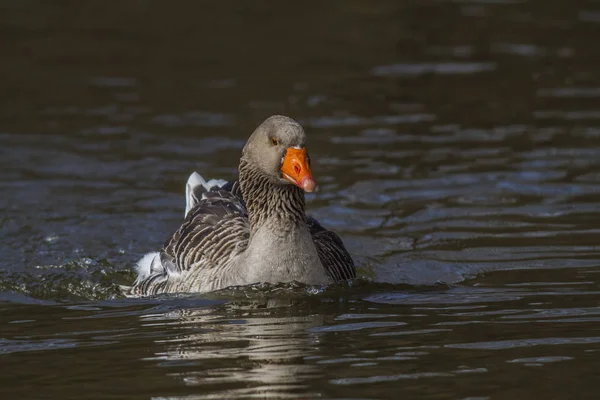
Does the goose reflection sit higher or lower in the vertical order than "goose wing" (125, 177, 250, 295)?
lower

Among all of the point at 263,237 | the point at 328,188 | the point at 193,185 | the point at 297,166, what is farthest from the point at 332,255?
the point at 328,188

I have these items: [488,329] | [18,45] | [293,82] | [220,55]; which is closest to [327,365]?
[488,329]

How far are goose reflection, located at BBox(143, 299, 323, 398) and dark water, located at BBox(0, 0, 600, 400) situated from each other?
1.2 inches

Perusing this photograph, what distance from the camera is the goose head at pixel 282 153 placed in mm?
9711

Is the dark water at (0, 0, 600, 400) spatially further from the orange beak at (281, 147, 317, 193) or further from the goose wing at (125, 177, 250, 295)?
the orange beak at (281, 147, 317, 193)

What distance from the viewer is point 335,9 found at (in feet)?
81.5

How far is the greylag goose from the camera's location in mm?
9898

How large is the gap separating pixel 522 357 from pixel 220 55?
564 inches

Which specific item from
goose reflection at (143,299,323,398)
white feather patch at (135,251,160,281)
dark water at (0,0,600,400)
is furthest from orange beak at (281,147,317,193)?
white feather patch at (135,251,160,281)

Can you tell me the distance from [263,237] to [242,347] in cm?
172

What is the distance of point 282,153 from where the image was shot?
32.3 feet

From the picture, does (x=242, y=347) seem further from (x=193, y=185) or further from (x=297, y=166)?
(x=193, y=185)

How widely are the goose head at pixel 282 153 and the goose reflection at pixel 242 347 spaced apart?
1.12 m

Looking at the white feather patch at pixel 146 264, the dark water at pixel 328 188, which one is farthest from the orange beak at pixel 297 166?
the white feather patch at pixel 146 264
